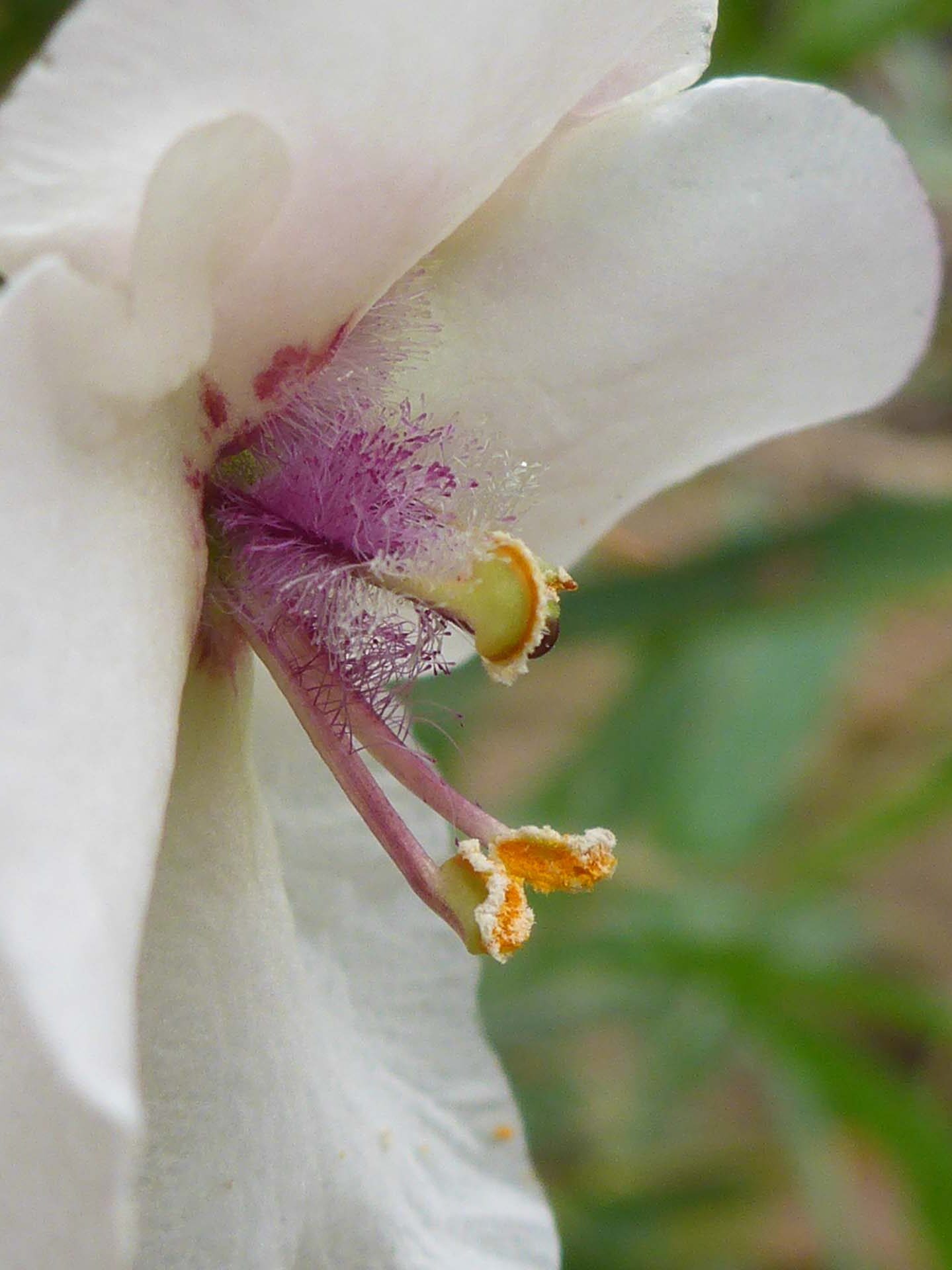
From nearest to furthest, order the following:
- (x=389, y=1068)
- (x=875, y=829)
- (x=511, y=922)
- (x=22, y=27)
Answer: (x=511, y=922) → (x=389, y=1068) → (x=22, y=27) → (x=875, y=829)

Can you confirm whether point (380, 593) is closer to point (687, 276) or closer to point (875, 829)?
point (687, 276)

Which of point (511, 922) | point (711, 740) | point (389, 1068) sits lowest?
point (711, 740)

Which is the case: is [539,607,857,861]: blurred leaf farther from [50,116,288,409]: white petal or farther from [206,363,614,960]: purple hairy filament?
[50,116,288,409]: white petal

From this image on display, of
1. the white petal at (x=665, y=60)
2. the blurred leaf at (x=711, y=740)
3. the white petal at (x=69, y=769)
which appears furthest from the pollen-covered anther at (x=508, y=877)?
the blurred leaf at (x=711, y=740)

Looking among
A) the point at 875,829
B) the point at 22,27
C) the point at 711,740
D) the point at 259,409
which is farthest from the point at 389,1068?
the point at 711,740

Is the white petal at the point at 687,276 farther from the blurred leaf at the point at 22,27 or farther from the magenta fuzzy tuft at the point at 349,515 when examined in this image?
the blurred leaf at the point at 22,27

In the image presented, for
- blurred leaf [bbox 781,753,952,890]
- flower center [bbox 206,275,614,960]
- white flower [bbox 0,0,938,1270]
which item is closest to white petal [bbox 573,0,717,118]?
white flower [bbox 0,0,938,1270]

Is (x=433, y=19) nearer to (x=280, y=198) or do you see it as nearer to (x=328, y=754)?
(x=280, y=198)
